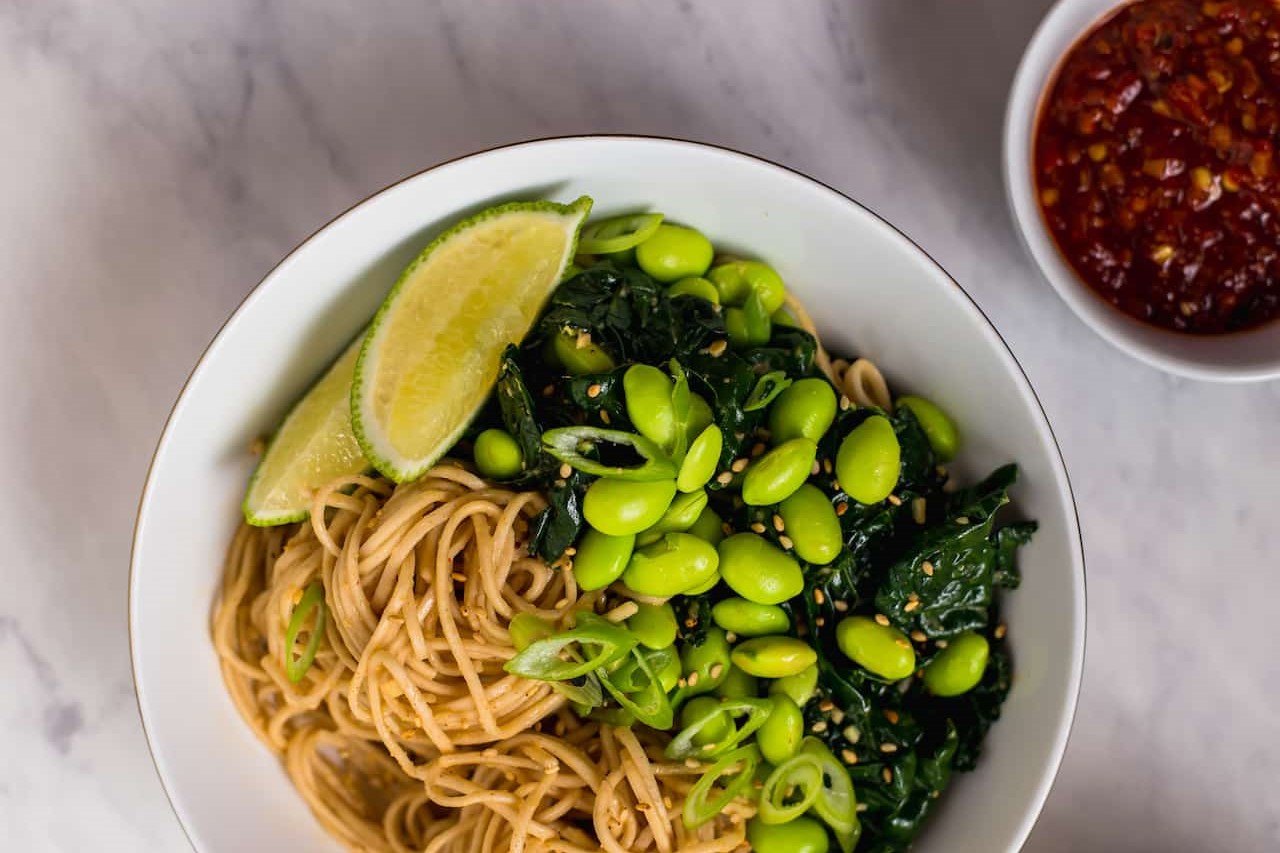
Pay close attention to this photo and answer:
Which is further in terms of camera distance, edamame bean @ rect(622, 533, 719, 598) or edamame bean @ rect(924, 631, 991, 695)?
edamame bean @ rect(924, 631, 991, 695)

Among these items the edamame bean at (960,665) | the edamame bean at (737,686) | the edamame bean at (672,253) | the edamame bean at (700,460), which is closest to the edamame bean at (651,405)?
the edamame bean at (700,460)

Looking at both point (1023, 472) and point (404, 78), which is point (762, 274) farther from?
point (404, 78)

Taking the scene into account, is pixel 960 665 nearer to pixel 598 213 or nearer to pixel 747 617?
pixel 747 617

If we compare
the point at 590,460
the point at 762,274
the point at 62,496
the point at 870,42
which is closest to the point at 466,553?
the point at 590,460

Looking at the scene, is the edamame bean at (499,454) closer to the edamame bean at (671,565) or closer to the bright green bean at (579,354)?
the bright green bean at (579,354)

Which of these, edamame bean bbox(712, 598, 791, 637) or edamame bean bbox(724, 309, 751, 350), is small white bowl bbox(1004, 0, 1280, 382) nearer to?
edamame bean bbox(724, 309, 751, 350)

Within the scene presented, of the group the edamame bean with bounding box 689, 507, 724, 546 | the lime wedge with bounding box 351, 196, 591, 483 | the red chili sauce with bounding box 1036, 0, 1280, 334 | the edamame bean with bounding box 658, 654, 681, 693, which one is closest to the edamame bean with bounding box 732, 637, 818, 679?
the edamame bean with bounding box 658, 654, 681, 693

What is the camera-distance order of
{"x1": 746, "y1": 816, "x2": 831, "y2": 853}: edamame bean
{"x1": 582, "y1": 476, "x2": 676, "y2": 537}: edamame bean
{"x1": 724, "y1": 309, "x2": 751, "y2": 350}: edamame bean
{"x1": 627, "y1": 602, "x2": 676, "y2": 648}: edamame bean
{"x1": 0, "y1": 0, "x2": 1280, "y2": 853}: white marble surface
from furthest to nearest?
{"x1": 0, "y1": 0, "x2": 1280, "y2": 853}: white marble surface < {"x1": 724, "y1": 309, "x2": 751, "y2": 350}: edamame bean < {"x1": 746, "y1": 816, "x2": 831, "y2": 853}: edamame bean < {"x1": 627, "y1": 602, "x2": 676, "y2": 648}: edamame bean < {"x1": 582, "y1": 476, "x2": 676, "y2": 537}: edamame bean
